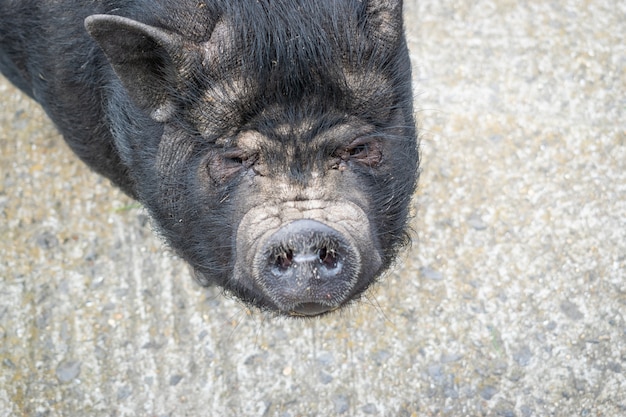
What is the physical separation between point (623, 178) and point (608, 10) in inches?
49.5

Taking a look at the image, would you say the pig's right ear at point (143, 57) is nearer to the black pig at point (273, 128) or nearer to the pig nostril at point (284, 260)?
the black pig at point (273, 128)

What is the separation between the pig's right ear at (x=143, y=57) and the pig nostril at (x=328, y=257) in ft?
2.71

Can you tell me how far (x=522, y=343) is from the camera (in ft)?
12.6

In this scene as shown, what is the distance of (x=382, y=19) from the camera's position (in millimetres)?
2842

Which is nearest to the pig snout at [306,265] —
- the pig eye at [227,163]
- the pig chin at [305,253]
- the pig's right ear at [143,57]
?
the pig chin at [305,253]

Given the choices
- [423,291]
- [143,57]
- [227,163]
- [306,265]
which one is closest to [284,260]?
[306,265]

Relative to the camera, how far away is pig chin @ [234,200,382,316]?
262 cm

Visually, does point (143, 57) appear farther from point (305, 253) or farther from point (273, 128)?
point (305, 253)

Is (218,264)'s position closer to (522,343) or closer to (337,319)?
(337,319)

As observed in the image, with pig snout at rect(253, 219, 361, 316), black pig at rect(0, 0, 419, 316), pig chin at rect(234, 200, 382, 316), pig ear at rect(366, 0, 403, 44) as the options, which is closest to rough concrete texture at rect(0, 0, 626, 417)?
black pig at rect(0, 0, 419, 316)

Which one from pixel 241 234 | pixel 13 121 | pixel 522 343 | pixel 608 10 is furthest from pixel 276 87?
pixel 608 10

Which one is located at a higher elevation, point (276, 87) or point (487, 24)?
point (276, 87)

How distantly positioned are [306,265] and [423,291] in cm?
152

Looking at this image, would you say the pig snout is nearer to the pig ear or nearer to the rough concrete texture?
the pig ear
